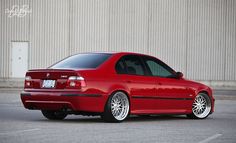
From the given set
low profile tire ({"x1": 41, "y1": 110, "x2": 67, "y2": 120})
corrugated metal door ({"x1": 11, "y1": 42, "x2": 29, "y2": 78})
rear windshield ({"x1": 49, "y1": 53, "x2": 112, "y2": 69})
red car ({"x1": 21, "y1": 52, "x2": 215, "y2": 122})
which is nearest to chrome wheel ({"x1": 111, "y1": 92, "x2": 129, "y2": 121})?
red car ({"x1": 21, "y1": 52, "x2": 215, "y2": 122})

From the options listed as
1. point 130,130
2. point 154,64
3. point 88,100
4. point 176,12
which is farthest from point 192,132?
point 176,12

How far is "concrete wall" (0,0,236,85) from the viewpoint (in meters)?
39.6

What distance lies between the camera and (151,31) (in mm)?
39938

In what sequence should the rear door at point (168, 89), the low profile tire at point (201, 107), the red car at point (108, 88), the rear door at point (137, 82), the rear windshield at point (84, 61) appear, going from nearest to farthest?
the red car at point (108, 88), the rear windshield at point (84, 61), the rear door at point (137, 82), the rear door at point (168, 89), the low profile tire at point (201, 107)

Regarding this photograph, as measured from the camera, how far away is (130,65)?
14.3 m

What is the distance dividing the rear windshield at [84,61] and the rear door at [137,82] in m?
0.37

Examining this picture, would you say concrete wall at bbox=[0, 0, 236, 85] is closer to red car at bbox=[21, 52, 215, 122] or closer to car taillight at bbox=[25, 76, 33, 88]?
red car at bbox=[21, 52, 215, 122]

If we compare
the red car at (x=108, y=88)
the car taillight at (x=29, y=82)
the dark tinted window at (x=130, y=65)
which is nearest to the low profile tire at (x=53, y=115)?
the red car at (x=108, y=88)

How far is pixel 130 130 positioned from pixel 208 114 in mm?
4131

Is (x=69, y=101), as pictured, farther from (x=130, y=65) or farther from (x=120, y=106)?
(x=130, y=65)

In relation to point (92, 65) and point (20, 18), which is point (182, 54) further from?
point (92, 65)

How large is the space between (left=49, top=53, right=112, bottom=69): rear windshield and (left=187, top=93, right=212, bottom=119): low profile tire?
2483mm

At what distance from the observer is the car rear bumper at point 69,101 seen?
42.5 ft

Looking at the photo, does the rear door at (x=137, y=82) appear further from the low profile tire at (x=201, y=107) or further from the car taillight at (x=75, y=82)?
the low profile tire at (x=201, y=107)
